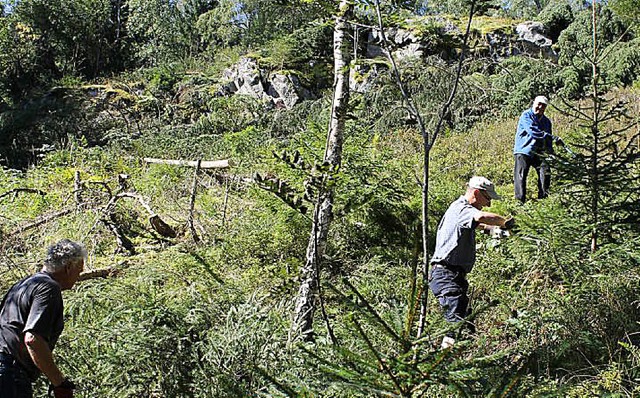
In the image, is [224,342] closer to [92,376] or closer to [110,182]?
[92,376]

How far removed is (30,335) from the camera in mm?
2879

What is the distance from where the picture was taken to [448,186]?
736cm

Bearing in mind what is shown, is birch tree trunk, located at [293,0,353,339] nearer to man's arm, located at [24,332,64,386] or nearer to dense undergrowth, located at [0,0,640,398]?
dense undergrowth, located at [0,0,640,398]

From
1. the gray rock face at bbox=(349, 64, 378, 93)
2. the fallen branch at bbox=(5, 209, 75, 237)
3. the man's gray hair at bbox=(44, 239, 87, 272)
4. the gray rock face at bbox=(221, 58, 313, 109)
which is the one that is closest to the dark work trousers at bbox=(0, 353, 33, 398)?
the man's gray hair at bbox=(44, 239, 87, 272)

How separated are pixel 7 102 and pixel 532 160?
2310cm

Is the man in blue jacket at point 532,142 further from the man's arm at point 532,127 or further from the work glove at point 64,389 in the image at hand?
the work glove at point 64,389

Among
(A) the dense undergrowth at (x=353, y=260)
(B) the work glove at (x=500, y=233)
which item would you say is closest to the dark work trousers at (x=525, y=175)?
(A) the dense undergrowth at (x=353, y=260)

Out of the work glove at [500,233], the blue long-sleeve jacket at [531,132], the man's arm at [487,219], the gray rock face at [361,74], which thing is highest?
the gray rock face at [361,74]

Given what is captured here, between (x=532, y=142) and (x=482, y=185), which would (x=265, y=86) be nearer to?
(x=532, y=142)

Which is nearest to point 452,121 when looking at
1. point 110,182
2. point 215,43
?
point 110,182

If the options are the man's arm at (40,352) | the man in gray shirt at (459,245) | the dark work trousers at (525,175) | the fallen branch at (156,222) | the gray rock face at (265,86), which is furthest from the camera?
the gray rock face at (265,86)

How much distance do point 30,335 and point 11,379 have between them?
0.32 metres

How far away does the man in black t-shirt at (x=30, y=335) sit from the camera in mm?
2902

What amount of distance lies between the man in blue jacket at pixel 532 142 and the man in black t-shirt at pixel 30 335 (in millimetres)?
5325
